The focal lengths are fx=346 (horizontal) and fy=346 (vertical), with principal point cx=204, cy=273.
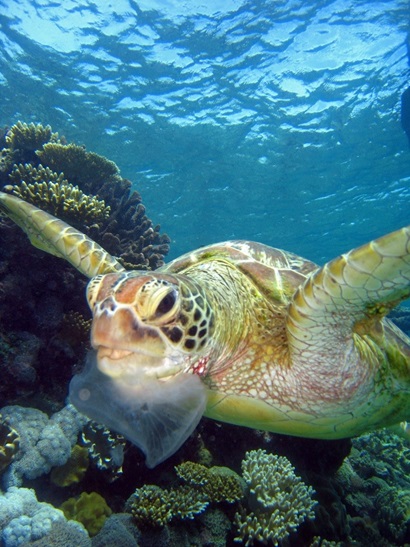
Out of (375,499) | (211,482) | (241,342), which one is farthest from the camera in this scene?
(375,499)

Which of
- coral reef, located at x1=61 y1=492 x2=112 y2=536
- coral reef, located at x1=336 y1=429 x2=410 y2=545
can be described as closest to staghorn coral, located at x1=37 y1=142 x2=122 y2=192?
coral reef, located at x1=61 y1=492 x2=112 y2=536

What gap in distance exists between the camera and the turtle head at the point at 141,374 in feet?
5.04

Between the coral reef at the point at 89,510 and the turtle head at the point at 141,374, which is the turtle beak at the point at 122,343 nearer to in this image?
the turtle head at the point at 141,374

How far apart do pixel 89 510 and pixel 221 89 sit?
550 inches

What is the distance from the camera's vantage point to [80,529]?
2906 millimetres

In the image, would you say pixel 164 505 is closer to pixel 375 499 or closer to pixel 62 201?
pixel 62 201

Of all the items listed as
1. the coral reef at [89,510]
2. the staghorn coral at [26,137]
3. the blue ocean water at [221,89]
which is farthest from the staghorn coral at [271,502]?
the blue ocean water at [221,89]

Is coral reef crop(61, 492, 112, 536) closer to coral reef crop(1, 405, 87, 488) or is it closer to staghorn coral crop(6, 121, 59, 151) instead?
coral reef crop(1, 405, 87, 488)

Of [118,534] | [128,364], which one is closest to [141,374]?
[128,364]

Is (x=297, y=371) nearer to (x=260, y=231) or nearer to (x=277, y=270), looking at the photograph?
(x=277, y=270)

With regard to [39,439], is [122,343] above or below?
above

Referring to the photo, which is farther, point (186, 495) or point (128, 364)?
point (186, 495)

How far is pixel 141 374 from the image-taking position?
1.54 m

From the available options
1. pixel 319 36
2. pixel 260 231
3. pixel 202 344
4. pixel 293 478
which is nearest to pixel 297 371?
pixel 202 344
